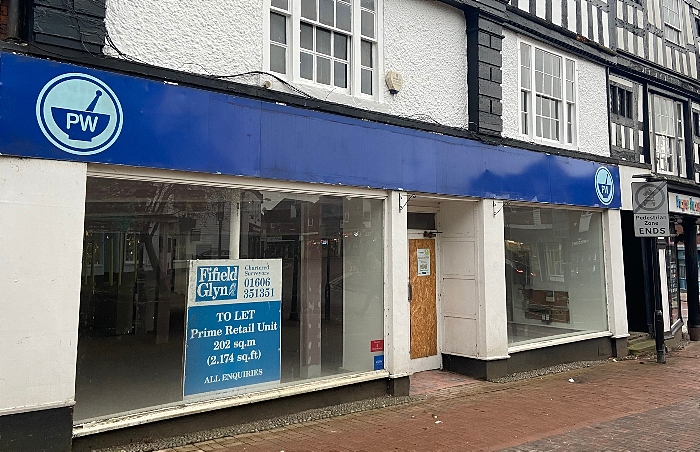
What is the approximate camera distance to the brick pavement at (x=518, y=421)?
5.79 meters

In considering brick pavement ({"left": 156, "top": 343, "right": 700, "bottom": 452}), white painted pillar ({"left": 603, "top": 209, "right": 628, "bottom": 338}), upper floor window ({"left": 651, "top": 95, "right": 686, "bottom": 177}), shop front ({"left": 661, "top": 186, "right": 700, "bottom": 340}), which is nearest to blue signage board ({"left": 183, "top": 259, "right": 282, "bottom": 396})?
brick pavement ({"left": 156, "top": 343, "right": 700, "bottom": 452})

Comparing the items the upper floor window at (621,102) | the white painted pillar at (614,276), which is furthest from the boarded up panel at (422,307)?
the upper floor window at (621,102)

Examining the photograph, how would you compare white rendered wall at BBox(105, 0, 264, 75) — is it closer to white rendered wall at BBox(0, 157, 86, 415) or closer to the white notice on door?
white rendered wall at BBox(0, 157, 86, 415)

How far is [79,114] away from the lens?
506cm

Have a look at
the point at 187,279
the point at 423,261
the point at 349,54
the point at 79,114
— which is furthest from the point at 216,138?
the point at 423,261

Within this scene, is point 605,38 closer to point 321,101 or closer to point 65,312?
point 321,101

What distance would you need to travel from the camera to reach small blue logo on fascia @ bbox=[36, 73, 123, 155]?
16.1ft

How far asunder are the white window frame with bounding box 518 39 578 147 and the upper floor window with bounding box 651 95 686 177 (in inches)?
142

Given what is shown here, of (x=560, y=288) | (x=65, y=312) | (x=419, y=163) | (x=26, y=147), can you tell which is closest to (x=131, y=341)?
(x=65, y=312)

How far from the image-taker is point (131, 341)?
19.3ft

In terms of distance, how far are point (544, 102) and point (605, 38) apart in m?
2.88

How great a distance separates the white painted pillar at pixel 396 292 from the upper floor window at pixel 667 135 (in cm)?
877

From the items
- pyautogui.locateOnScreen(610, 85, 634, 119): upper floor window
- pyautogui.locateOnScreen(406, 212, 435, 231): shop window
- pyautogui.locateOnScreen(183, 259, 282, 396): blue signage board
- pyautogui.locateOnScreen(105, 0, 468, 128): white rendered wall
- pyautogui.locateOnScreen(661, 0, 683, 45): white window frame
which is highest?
pyautogui.locateOnScreen(661, 0, 683, 45): white window frame

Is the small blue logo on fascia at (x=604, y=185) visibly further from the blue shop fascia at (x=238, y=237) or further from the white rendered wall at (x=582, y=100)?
the blue shop fascia at (x=238, y=237)
